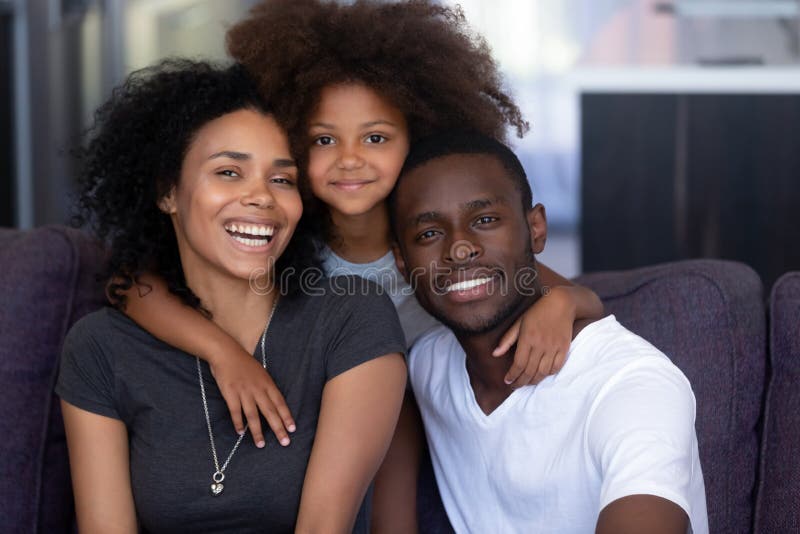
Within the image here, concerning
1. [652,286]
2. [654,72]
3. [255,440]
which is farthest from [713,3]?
[255,440]

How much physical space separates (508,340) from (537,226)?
27 centimetres

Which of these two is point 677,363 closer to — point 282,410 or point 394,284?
point 394,284

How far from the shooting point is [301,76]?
6.55 ft

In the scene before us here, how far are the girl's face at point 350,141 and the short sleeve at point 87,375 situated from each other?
538mm

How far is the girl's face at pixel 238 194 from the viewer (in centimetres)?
184

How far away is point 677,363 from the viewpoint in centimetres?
196

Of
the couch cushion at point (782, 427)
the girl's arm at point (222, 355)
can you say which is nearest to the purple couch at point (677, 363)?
the couch cushion at point (782, 427)

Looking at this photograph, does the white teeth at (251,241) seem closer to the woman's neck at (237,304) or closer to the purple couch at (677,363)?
the woman's neck at (237,304)

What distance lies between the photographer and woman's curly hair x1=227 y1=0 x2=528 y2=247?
2023 millimetres

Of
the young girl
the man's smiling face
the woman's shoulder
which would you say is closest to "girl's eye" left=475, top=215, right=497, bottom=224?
the man's smiling face

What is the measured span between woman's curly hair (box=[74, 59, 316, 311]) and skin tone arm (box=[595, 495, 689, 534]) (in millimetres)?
794

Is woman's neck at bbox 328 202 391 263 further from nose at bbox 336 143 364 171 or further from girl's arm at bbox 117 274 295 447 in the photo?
girl's arm at bbox 117 274 295 447

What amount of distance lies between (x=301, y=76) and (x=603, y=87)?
5.45 ft

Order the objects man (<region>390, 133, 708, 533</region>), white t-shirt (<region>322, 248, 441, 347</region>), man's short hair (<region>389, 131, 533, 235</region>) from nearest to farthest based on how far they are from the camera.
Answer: man (<region>390, 133, 708, 533</region>), man's short hair (<region>389, 131, 533, 235</region>), white t-shirt (<region>322, 248, 441, 347</region>)
